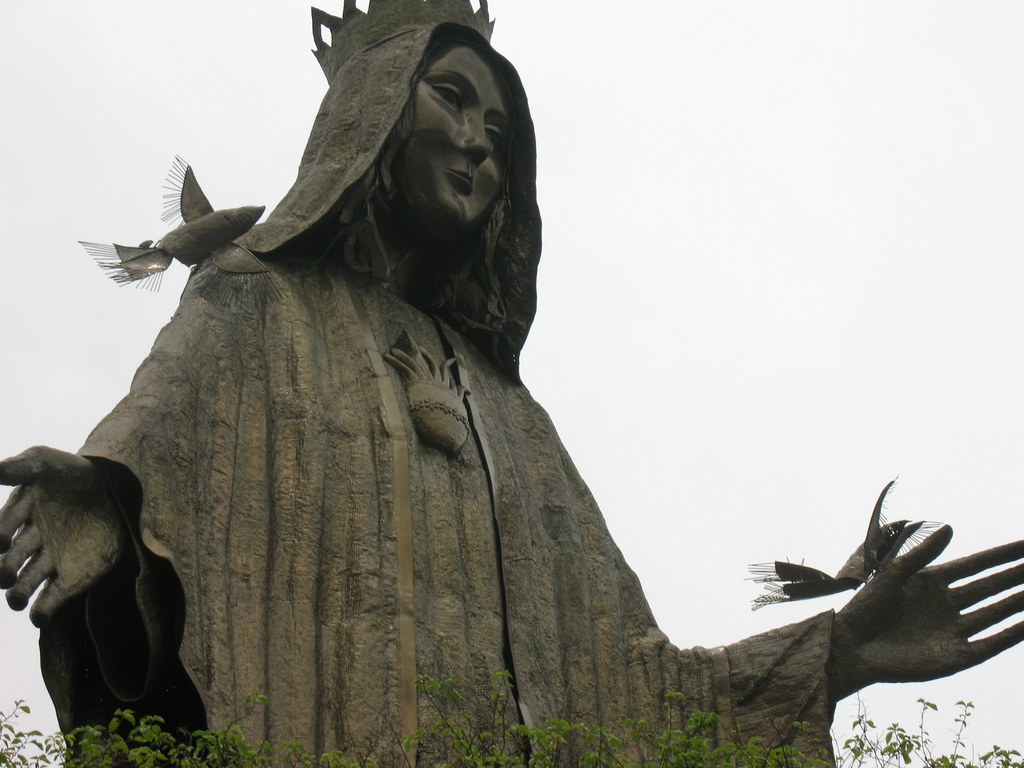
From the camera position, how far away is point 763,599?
8023 mm

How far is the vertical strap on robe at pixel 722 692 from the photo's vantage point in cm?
807

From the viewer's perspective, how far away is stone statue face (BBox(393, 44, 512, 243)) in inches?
353

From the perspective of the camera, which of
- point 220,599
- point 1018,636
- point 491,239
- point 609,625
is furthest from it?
point 491,239

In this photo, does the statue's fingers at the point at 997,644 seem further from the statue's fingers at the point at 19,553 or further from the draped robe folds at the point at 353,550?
the statue's fingers at the point at 19,553

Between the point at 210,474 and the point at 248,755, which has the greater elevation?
the point at 210,474

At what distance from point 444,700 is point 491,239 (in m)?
3.62

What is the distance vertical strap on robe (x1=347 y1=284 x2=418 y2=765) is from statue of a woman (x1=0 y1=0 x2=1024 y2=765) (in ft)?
0.05

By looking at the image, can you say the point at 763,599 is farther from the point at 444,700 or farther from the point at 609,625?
the point at 444,700

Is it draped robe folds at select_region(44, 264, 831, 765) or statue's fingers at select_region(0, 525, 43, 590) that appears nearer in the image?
statue's fingers at select_region(0, 525, 43, 590)

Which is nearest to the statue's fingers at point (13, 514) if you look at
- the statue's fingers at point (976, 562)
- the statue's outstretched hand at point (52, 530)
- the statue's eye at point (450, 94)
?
the statue's outstretched hand at point (52, 530)

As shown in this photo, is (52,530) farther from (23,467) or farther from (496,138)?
(496,138)

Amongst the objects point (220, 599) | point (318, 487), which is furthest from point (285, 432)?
point (220, 599)

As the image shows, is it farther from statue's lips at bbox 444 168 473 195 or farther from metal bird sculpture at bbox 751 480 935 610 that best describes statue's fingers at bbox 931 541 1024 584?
statue's lips at bbox 444 168 473 195

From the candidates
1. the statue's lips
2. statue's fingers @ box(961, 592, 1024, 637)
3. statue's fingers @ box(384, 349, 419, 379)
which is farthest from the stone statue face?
statue's fingers @ box(961, 592, 1024, 637)
